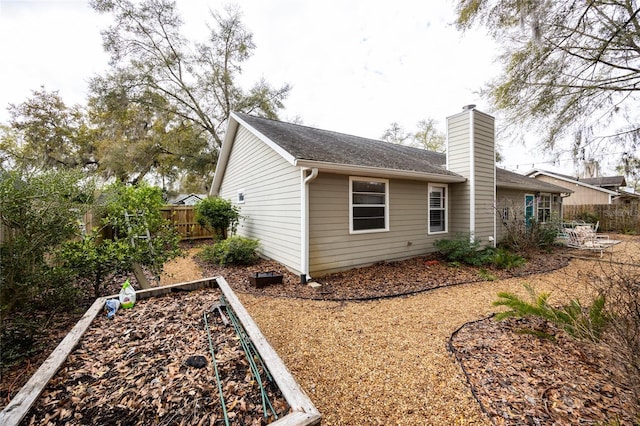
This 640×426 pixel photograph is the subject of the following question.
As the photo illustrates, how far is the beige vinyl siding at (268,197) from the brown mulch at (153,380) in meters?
3.33

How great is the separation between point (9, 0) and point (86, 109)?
21.4 metres

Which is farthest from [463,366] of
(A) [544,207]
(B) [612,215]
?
(B) [612,215]

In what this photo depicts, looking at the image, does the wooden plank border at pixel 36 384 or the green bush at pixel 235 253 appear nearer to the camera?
the wooden plank border at pixel 36 384

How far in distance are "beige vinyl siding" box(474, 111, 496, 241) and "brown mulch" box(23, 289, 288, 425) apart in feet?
26.2

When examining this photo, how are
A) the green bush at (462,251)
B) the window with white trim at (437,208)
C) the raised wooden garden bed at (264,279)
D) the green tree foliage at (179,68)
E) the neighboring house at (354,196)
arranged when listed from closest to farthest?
1. the raised wooden garden bed at (264,279)
2. the neighboring house at (354,196)
3. the green bush at (462,251)
4. the window with white trim at (437,208)
5. the green tree foliage at (179,68)

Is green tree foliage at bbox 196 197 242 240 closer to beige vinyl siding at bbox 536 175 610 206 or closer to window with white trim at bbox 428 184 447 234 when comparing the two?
window with white trim at bbox 428 184 447 234

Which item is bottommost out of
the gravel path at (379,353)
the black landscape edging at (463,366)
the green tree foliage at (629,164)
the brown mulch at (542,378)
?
the gravel path at (379,353)

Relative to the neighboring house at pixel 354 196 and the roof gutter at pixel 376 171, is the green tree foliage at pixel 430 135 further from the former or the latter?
the roof gutter at pixel 376 171

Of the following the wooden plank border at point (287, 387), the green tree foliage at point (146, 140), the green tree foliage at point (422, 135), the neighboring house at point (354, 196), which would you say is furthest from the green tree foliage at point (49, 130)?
the green tree foliage at point (422, 135)

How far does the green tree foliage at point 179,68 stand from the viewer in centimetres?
1309

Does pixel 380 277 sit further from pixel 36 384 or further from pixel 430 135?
pixel 430 135

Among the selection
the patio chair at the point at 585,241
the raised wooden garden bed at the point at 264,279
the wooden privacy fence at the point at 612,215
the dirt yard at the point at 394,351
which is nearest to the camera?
the dirt yard at the point at 394,351

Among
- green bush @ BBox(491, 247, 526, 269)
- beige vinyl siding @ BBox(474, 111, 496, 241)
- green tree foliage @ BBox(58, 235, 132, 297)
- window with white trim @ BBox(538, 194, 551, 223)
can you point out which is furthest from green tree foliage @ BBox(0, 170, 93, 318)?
window with white trim @ BBox(538, 194, 551, 223)

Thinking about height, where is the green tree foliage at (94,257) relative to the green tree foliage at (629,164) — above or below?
below
